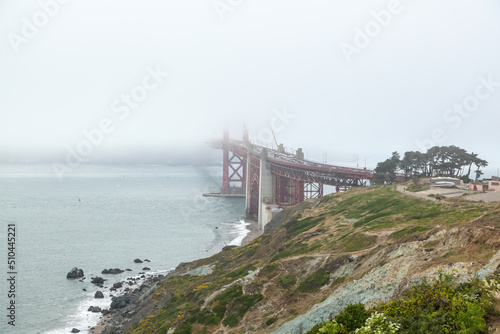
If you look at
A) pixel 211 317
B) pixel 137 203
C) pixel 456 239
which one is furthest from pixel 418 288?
pixel 137 203

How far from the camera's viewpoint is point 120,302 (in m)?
39.8

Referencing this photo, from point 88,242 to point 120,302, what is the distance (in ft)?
107

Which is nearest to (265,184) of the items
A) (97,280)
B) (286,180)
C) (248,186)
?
(286,180)

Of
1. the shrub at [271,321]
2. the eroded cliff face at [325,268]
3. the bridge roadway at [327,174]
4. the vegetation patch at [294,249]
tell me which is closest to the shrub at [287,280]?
the eroded cliff face at [325,268]

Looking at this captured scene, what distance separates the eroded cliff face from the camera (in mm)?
18031

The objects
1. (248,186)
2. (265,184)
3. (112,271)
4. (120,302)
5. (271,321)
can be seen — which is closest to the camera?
(271,321)

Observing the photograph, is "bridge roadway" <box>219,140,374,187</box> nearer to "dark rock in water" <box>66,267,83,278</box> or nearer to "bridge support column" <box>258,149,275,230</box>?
"bridge support column" <box>258,149,275,230</box>

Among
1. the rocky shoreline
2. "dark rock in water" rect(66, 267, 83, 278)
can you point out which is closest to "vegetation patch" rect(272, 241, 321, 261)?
the rocky shoreline

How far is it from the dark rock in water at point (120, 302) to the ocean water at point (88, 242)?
148cm

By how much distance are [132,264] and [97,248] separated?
1151 centimetres

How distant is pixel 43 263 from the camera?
2206 inches

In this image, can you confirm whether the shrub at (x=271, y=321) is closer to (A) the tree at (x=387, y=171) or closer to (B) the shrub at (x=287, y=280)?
(B) the shrub at (x=287, y=280)

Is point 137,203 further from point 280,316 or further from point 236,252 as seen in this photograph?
point 280,316

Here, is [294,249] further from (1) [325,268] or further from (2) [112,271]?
(2) [112,271]
